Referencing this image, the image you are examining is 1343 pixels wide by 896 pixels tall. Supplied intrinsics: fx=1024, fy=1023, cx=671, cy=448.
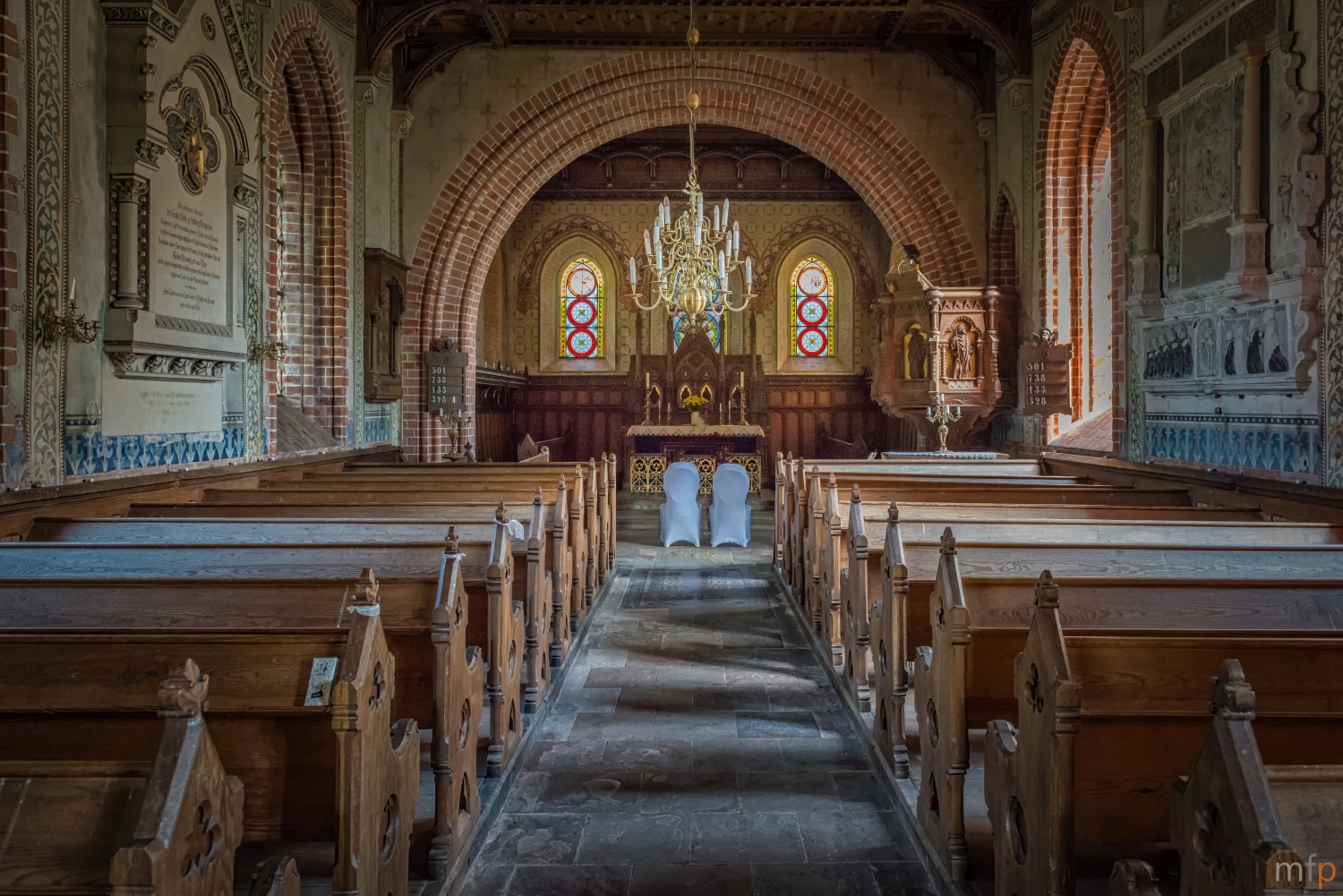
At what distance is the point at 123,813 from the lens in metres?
1.97

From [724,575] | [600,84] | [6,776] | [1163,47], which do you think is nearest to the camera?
[6,776]

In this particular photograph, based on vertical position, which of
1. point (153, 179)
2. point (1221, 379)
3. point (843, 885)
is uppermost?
point (153, 179)

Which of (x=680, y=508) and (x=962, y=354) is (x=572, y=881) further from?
(x=962, y=354)

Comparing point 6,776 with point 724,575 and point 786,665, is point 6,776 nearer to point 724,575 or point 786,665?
point 786,665

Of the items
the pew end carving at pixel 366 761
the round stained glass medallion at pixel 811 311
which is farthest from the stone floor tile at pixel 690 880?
the round stained glass medallion at pixel 811 311

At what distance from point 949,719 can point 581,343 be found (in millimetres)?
Answer: 17259

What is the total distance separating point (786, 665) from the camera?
6.68 m

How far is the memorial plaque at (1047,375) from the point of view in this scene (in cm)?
1159

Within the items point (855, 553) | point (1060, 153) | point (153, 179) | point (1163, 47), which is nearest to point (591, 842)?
point (855, 553)

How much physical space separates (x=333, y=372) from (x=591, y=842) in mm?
8540

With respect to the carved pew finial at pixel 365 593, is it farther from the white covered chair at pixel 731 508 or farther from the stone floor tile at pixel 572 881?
the white covered chair at pixel 731 508

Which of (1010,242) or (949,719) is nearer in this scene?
(949,719)

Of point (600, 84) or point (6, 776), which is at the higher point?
point (600, 84)

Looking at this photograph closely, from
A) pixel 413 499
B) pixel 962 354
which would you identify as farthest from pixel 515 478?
pixel 962 354
